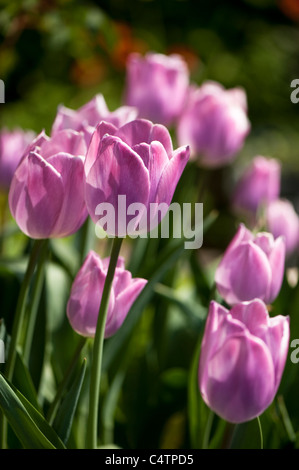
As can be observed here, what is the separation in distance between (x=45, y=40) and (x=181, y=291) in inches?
19.7

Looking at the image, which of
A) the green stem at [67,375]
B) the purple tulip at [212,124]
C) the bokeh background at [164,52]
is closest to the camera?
the green stem at [67,375]

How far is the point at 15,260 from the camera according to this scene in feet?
3.18

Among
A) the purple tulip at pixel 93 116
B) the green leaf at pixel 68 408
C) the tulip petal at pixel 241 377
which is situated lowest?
the green leaf at pixel 68 408

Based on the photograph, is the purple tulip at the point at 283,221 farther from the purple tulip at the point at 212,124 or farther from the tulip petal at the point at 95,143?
the tulip petal at the point at 95,143

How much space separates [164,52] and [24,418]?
2894mm

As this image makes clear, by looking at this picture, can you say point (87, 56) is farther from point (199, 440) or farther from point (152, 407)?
point (199, 440)

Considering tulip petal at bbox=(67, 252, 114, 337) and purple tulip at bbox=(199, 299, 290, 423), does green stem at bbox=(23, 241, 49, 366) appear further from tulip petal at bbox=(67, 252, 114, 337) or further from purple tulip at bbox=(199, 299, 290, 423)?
purple tulip at bbox=(199, 299, 290, 423)

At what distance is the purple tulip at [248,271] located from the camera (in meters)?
0.68

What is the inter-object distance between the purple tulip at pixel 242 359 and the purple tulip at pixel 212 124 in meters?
0.55

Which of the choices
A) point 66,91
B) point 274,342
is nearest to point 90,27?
point 274,342

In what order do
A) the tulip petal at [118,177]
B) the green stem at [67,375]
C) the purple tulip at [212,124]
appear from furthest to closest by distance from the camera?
the purple tulip at [212,124] < the green stem at [67,375] < the tulip petal at [118,177]

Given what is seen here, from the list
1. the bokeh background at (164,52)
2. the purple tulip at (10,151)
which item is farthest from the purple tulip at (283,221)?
the purple tulip at (10,151)

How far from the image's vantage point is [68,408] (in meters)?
0.60

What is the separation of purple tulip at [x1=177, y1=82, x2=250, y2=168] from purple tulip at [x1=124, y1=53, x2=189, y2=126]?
0.15 ft
